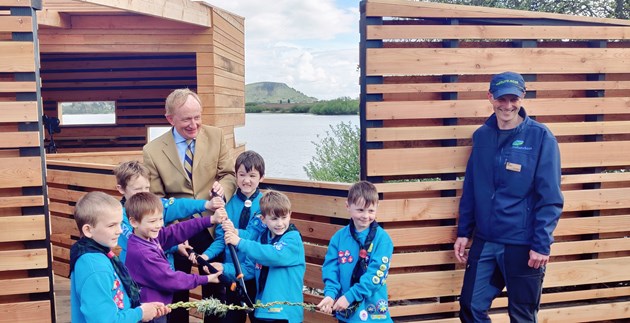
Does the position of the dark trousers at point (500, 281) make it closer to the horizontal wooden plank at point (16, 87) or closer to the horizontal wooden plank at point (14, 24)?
the horizontal wooden plank at point (16, 87)

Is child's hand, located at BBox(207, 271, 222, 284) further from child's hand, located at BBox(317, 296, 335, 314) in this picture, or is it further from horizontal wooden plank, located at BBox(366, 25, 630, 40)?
horizontal wooden plank, located at BBox(366, 25, 630, 40)

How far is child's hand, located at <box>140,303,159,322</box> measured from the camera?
3036 mm

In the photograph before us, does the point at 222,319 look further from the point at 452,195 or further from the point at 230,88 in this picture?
the point at 230,88

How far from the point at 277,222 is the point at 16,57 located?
2545 millimetres

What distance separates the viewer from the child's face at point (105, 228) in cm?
291

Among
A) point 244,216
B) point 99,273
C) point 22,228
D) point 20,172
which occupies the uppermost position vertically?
point 20,172

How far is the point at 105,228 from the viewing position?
9.57 feet

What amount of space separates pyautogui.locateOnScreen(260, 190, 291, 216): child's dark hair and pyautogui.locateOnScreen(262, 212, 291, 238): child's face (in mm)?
20

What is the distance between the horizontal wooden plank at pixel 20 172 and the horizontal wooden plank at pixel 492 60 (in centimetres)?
275

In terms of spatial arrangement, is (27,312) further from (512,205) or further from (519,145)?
(519,145)

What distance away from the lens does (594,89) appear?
482 centimetres

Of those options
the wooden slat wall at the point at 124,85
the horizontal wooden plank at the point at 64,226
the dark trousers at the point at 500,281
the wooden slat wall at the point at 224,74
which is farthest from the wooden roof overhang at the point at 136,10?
the dark trousers at the point at 500,281

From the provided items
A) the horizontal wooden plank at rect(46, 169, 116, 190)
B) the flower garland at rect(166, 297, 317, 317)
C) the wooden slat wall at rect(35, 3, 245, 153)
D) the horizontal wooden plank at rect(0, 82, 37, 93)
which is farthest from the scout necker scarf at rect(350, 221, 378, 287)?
the wooden slat wall at rect(35, 3, 245, 153)

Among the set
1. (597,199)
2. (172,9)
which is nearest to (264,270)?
(597,199)
